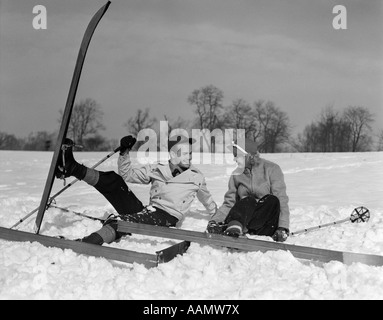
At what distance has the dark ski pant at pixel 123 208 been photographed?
4829mm

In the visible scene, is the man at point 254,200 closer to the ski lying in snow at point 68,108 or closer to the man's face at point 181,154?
the man's face at point 181,154

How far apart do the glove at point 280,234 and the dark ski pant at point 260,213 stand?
0.22 metres

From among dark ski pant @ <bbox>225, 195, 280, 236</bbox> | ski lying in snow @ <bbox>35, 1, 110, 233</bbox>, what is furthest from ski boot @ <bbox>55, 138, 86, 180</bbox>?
dark ski pant @ <bbox>225, 195, 280, 236</bbox>

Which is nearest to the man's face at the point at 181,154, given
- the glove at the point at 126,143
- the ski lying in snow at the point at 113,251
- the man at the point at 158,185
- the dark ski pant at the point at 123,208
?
the man at the point at 158,185

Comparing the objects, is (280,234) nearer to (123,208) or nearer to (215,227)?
(215,227)

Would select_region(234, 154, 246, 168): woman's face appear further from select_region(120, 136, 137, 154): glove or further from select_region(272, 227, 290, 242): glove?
select_region(120, 136, 137, 154): glove

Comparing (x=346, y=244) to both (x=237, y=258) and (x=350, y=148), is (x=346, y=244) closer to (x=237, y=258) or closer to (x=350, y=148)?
(x=237, y=258)

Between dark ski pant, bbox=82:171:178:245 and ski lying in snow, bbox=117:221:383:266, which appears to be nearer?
ski lying in snow, bbox=117:221:383:266

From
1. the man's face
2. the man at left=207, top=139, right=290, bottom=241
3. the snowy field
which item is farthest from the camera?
the man's face

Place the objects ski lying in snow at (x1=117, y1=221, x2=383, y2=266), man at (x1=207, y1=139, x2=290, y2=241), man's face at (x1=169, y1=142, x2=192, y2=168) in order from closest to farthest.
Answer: ski lying in snow at (x1=117, y1=221, x2=383, y2=266), man at (x1=207, y1=139, x2=290, y2=241), man's face at (x1=169, y1=142, x2=192, y2=168)

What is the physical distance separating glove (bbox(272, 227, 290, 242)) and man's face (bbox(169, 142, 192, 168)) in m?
1.34

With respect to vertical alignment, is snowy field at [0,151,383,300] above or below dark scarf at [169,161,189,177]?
below

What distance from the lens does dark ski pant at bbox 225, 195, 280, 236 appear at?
4863mm

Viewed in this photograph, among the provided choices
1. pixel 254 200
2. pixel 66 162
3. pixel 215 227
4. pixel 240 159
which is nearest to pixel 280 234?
pixel 254 200
